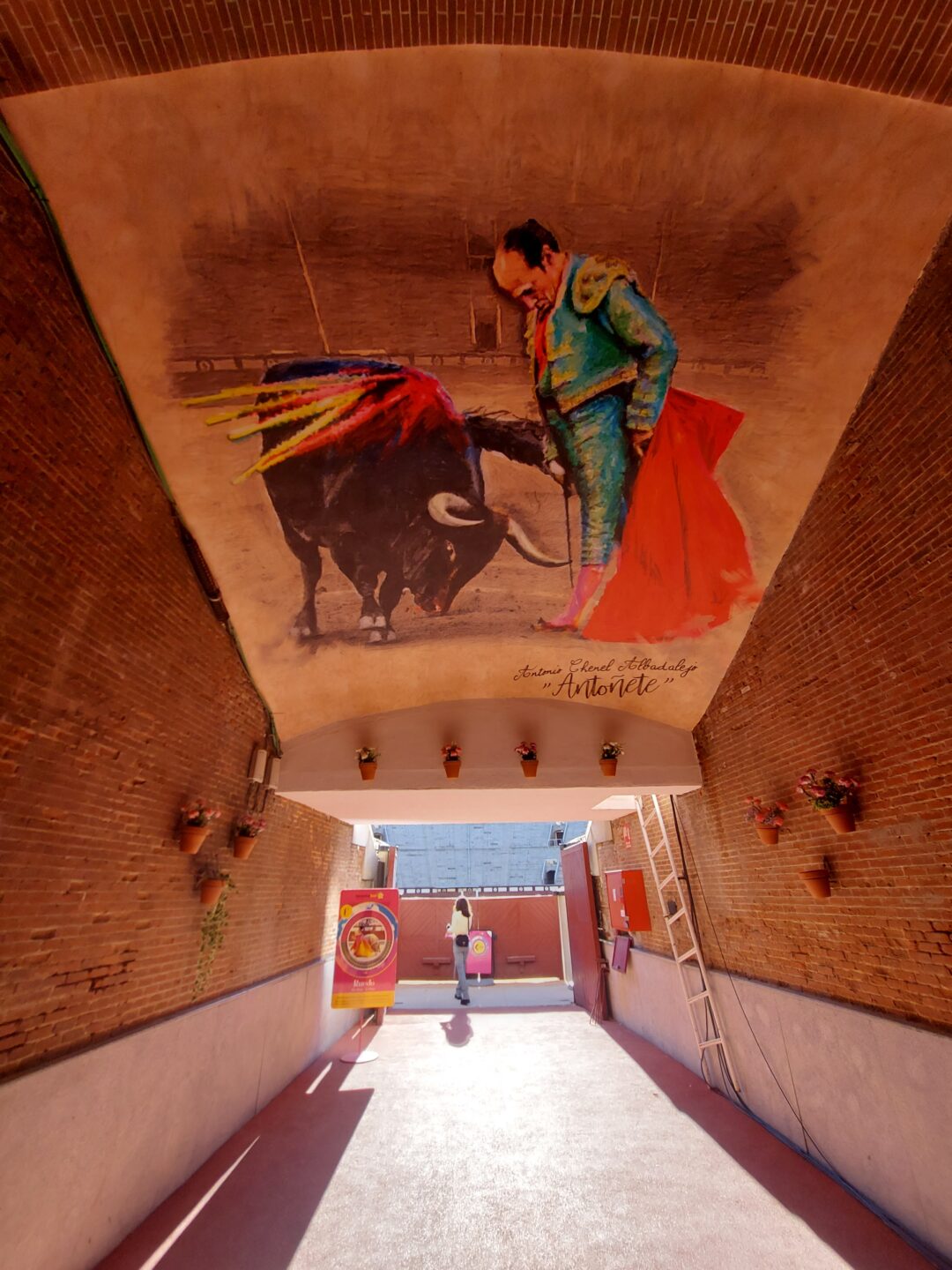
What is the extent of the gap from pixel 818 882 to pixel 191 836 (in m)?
5.24

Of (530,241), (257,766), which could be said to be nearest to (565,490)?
(530,241)

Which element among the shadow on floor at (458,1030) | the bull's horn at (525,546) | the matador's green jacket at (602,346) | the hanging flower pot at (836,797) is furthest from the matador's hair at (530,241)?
the shadow on floor at (458,1030)

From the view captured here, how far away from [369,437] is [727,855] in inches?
226

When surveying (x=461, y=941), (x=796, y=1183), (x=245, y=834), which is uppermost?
(x=245, y=834)

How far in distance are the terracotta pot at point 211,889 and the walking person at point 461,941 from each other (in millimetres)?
8100

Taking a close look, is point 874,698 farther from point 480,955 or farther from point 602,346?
point 480,955

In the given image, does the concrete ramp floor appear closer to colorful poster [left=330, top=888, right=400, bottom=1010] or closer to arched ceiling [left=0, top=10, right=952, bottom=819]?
colorful poster [left=330, top=888, right=400, bottom=1010]

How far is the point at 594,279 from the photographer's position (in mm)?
3576

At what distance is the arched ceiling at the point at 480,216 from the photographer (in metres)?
2.70

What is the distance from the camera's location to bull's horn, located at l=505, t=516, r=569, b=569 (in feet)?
15.9

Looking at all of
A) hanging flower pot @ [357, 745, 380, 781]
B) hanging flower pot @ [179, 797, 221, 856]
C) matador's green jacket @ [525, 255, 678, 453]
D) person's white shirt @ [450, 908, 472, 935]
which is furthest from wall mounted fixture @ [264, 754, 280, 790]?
person's white shirt @ [450, 908, 472, 935]

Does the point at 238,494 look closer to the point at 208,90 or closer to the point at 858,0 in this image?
the point at 208,90

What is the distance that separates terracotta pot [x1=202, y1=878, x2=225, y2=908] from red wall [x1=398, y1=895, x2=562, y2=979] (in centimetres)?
995

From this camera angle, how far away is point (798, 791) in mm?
4641
